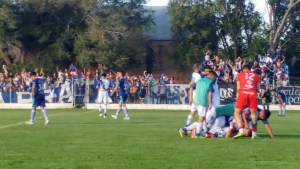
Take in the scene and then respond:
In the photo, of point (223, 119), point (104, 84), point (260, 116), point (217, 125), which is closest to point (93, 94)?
point (104, 84)

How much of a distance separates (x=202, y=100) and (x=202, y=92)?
225 mm

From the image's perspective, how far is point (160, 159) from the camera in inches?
567

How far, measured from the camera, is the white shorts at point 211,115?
20.9m

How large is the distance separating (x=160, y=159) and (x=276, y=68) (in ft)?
115

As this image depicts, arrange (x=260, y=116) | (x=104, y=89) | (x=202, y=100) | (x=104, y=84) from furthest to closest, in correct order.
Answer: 1. (x=104, y=89)
2. (x=104, y=84)
3. (x=202, y=100)
4. (x=260, y=116)

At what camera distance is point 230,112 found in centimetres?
2122

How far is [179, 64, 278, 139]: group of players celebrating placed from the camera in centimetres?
2016

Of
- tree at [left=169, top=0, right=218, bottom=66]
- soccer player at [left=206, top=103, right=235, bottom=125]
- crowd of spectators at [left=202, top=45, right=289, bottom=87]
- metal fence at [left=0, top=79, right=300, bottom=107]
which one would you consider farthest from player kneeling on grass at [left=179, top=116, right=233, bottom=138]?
tree at [left=169, top=0, right=218, bottom=66]

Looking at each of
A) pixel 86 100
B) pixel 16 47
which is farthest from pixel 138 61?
pixel 86 100

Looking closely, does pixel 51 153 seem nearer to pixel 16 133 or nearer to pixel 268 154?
pixel 268 154

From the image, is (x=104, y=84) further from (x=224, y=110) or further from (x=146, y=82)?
(x=224, y=110)

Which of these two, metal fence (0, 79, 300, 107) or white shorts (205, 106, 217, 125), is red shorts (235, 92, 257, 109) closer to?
white shorts (205, 106, 217, 125)

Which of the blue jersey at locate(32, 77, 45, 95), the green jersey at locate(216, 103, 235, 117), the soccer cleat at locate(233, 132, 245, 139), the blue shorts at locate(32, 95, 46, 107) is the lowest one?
the soccer cleat at locate(233, 132, 245, 139)

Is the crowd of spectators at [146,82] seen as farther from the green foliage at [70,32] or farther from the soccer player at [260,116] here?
the soccer player at [260,116]
